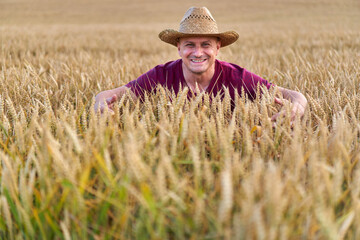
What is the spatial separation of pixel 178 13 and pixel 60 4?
967 centimetres

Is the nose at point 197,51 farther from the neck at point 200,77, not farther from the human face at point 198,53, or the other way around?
the neck at point 200,77

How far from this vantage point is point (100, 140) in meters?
0.87

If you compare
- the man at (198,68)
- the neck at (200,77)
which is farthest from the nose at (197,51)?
the neck at (200,77)

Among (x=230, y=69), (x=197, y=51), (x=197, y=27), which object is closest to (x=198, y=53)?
(x=197, y=51)

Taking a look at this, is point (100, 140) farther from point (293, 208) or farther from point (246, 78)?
point (246, 78)

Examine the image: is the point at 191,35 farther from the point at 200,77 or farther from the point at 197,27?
the point at 200,77

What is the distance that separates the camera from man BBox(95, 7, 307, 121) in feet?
6.23

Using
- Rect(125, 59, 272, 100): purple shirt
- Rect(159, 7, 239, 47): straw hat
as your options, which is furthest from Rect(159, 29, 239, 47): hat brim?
Rect(125, 59, 272, 100): purple shirt

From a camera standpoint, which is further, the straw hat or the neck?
Answer: the neck

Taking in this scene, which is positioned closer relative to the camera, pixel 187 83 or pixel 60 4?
pixel 187 83

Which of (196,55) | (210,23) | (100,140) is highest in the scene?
(210,23)

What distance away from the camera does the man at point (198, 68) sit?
190cm

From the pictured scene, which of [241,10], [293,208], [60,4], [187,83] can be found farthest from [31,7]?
[293,208]

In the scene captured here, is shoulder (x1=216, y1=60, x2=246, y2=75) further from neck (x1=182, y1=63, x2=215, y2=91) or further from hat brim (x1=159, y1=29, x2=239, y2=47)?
hat brim (x1=159, y1=29, x2=239, y2=47)
